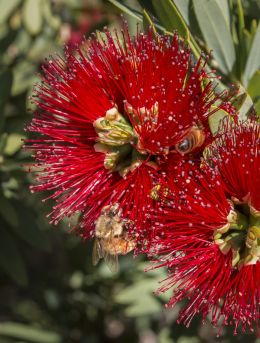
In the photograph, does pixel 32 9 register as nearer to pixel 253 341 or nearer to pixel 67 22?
pixel 67 22

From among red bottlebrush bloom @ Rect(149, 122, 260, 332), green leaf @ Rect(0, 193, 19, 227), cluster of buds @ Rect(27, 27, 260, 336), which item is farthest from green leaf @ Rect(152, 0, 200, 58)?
green leaf @ Rect(0, 193, 19, 227)

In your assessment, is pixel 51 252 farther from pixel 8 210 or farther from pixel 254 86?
pixel 254 86

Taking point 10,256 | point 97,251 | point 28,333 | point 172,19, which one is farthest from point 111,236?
point 28,333

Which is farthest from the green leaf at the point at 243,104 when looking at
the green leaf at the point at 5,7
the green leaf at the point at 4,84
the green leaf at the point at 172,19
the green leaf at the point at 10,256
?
the green leaf at the point at 5,7

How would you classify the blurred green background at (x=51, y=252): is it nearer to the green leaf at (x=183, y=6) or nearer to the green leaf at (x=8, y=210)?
the green leaf at (x=8, y=210)

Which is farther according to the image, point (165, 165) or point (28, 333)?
point (28, 333)

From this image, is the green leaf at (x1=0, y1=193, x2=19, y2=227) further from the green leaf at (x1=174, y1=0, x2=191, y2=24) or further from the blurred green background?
the green leaf at (x1=174, y1=0, x2=191, y2=24)
